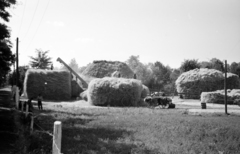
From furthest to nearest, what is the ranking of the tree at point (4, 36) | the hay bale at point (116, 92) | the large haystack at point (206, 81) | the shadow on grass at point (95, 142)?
1. the large haystack at point (206, 81)
2. the hay bale at point (116, 92)
3. the tree at point (4, 36)
4. the shadow on grass at point (95, 142)

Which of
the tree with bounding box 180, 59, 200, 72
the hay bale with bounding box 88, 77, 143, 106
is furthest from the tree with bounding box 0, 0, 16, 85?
the tree with bounding box 180, 59, 200, 72

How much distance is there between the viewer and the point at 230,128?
28.5 feet

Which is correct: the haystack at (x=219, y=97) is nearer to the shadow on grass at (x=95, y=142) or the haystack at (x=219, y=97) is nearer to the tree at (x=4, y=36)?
the shadow on grass at (x=95, y=142)

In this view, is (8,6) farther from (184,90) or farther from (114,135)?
(184,90)

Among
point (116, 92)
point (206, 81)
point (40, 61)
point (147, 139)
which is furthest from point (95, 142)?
point (40, 61)

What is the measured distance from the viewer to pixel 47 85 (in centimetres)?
2928

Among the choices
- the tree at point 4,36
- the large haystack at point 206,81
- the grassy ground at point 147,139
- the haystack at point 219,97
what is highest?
the tree at point 4,36

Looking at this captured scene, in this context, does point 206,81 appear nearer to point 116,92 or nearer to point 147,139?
point 116,92

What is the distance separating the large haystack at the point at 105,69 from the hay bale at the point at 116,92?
21.2 meters

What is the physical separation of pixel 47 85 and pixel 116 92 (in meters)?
13.0

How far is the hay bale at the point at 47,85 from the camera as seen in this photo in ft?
95.0

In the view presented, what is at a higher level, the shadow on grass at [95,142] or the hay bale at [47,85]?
the hay bale at [47,85]

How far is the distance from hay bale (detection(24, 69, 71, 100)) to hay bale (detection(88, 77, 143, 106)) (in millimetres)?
9428

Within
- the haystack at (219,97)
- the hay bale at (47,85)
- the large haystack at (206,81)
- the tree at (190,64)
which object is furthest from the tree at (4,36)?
the tree at (190,64)
